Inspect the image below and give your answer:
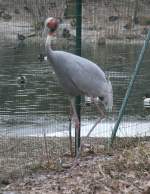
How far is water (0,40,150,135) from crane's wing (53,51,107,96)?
1.45 metres

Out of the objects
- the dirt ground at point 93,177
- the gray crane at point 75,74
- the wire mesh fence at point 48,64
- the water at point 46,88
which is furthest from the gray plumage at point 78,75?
the water at point 46,88

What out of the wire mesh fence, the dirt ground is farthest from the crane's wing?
the wire mesh fence

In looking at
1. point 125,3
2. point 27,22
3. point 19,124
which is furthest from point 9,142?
point 125,3

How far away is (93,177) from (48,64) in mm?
2775

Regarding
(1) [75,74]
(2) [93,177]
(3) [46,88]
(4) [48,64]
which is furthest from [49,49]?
(3) [46,88]

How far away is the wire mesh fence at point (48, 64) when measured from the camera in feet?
30.5

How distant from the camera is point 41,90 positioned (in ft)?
42.8

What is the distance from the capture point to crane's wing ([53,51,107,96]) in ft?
25.2

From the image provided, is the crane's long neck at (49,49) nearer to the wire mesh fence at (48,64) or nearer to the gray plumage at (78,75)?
the gray plumage at (78,75)

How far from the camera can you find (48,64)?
9.82 m

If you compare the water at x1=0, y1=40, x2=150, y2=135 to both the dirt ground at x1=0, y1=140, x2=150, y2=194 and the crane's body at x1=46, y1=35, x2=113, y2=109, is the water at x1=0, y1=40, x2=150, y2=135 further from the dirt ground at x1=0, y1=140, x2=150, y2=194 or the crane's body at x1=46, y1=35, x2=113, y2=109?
the dirt ground at x1=0, y1=140, x2=150, y2=194

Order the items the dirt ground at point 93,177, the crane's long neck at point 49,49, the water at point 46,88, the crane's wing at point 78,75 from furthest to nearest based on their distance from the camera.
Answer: the water at point 46,88
the crane's wing at point 78,75
the crane's long neck at point 49,49
the dirt ground at point 93,177

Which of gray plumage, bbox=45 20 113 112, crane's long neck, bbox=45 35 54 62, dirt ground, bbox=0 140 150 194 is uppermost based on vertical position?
crane's long neck, bbox=45 35 54 62

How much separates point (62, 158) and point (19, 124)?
1.50 meters
